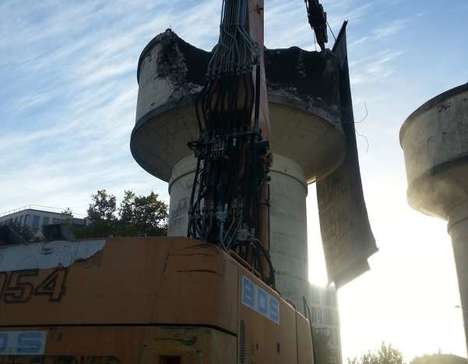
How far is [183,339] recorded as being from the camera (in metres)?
3.74

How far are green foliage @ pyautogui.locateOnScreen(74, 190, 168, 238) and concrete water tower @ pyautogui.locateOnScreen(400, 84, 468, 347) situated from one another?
12114 millimetres

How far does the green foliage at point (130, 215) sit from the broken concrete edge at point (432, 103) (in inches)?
482

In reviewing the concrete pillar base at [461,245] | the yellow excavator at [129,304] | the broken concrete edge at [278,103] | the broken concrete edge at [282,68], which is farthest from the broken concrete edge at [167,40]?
the concrete pillar base at [461,245]

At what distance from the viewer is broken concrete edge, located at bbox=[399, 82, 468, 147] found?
19.8 meters

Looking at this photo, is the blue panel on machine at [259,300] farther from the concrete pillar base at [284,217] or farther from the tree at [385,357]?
the tree at [385,357]

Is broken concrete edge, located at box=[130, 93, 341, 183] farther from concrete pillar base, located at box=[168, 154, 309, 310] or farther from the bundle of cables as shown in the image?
the bundle of cables

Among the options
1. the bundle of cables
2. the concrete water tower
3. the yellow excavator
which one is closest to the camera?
the yellow excavator

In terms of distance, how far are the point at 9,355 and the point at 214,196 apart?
448 cm

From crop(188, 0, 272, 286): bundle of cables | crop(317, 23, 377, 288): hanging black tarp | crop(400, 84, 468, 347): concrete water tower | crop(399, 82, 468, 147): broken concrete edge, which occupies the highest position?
crop(399, 82, 468, 147): broken concrete edge

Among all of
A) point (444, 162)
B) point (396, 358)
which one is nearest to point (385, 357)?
point (396, 358)

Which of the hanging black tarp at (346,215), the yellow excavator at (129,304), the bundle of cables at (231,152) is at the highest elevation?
the hanging black tarp at (346,215)

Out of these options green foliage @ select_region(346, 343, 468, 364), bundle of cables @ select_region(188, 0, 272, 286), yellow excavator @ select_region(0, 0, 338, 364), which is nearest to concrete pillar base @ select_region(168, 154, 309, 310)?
bundle of cables @ select_region(188, 0, 272, 286)

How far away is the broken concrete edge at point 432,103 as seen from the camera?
1975 centimetres

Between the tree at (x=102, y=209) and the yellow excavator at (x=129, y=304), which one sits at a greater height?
the tree at (x=102, y=209)
